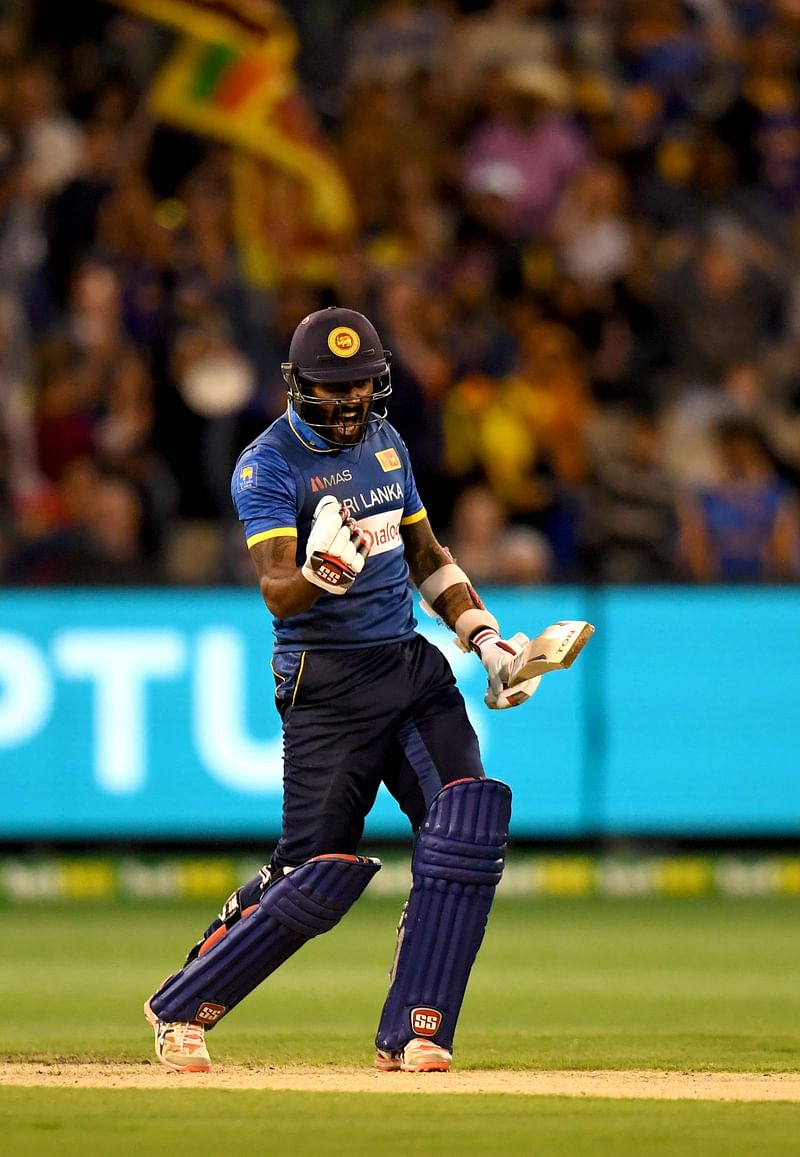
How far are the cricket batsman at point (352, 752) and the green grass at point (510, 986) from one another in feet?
1.85

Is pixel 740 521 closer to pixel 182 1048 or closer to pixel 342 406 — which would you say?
pixel 342 406

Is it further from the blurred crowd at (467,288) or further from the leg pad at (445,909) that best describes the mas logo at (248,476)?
the blurred crowd at (467,288)

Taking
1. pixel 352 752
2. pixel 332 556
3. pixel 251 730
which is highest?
pixel 332 556

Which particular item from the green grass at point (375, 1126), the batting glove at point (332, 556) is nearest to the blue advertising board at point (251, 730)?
the batting glove at point (332, 556)

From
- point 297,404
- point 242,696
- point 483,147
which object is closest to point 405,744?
point 297,404

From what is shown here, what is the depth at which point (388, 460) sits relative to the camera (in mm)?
7180

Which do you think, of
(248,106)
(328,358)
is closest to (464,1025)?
(328,358)

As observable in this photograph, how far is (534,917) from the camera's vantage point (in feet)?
39.4

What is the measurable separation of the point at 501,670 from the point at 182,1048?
146 cm

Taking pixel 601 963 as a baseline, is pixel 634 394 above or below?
above

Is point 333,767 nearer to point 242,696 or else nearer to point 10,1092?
point 10,1092

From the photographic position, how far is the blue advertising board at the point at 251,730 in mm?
12609

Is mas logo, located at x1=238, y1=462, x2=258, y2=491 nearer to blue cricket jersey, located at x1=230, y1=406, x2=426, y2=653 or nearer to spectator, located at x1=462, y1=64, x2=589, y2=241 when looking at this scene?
blue cricket jersey, located at x1=230, y1=406, x2=426, y2=653

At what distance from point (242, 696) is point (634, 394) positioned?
4151 millimetres
